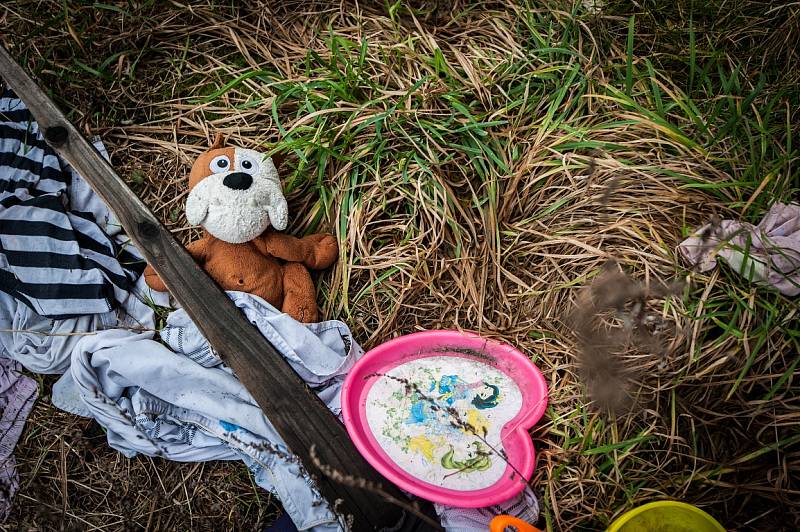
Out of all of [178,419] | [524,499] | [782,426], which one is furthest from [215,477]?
[782,426]

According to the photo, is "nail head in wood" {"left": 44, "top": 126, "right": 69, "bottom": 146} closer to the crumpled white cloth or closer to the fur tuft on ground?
the fur tuft on ground

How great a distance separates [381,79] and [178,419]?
1.35m

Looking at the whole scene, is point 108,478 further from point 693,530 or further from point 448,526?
point 693,530

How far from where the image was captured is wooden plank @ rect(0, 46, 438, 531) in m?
1.50

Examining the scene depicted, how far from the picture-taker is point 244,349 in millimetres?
1635

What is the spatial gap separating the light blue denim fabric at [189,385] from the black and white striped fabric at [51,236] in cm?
18

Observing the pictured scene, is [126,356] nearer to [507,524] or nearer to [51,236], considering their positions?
[51,236]

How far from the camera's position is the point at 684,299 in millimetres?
1535

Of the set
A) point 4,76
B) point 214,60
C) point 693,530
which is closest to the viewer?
point 693,530

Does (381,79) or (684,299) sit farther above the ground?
(381,79)

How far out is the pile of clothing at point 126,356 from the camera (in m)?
1.65

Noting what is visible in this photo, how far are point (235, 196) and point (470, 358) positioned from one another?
874 mm

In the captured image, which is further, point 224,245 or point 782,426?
point 224,245

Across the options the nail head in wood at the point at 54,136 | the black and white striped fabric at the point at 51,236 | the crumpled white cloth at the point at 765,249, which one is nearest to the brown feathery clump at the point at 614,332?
the crumpled white cloth at the point at 765,249
